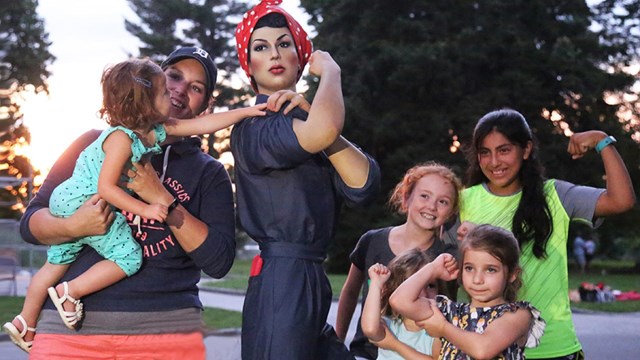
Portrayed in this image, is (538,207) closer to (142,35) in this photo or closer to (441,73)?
(441,73)

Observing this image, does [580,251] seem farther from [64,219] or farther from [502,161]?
[64,219]

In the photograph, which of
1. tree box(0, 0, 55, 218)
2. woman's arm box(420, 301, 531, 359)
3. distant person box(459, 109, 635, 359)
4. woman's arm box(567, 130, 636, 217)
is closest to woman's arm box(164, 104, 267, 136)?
woman's arm box(420, 301, 531, 359)

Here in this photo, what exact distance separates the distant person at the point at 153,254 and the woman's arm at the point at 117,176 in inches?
1.3

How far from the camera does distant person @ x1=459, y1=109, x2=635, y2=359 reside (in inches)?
153

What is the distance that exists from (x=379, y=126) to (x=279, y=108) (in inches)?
1205

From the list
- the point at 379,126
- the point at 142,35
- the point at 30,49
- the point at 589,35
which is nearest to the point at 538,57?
the point at 589,35

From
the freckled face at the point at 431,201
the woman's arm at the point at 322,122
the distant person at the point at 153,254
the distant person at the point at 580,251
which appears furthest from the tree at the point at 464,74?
the woman's arm at the point at 322,122

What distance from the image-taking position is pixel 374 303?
324 cm

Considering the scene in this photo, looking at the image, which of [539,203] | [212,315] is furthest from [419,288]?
[212,315]

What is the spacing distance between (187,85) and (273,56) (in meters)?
0.66

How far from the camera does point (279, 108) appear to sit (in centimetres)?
274

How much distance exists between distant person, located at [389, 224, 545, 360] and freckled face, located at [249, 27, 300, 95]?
2.74 feet

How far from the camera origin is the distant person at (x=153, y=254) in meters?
2.96

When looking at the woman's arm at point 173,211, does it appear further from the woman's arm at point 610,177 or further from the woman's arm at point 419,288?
the woman's arm at point 610,177
